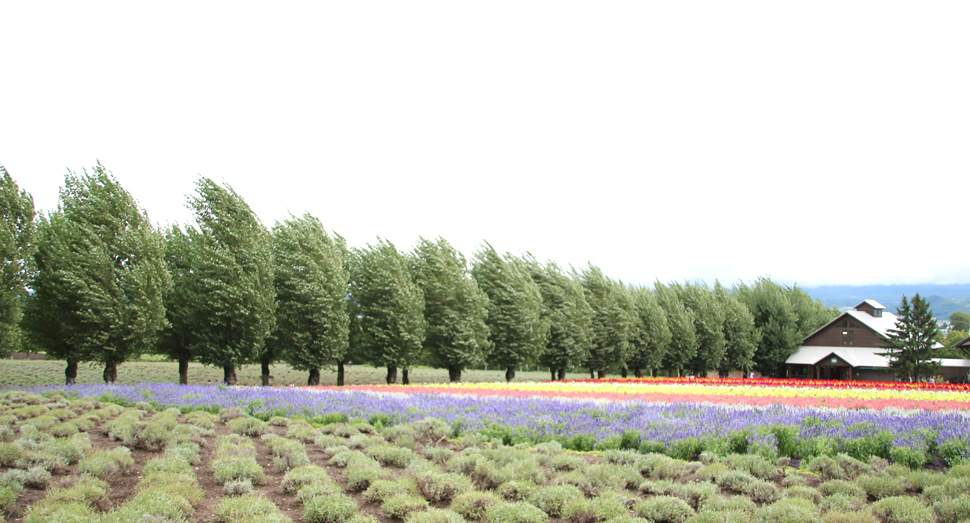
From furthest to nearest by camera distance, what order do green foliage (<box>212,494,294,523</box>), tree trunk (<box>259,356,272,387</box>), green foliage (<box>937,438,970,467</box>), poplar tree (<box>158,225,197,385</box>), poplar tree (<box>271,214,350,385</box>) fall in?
1. tree trunk (<box>259,356,272,387</box>)
2. poplar tree (<box>271,214,350,385</box>)
3. poplar tree (<box>158,225,197,385</box>)
4. green foliage (<box>937,438,970,467</box>)
5. green foliage (<box>212,494,294,523</box>)

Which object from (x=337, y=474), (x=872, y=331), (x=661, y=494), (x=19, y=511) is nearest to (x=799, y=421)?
(x=661, y=494)

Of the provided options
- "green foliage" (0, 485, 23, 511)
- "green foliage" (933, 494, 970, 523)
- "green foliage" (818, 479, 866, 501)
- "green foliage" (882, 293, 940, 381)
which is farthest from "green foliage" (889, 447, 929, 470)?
"green foliage" (882, 293, 940, 381)

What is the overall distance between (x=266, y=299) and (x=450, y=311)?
12.6 meters

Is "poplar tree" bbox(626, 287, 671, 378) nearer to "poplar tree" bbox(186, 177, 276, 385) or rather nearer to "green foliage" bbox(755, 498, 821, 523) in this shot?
"poplar tree" bbox(186, 177, 276, 385)

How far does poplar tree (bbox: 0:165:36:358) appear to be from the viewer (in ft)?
81.1

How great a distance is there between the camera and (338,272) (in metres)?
33.9

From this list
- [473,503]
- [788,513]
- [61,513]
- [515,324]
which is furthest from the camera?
[515,324]

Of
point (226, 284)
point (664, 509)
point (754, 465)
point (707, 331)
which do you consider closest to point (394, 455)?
point (664, 509)

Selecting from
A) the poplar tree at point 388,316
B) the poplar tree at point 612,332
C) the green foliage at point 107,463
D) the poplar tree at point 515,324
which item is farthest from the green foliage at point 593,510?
the poplar tree at point 612,332

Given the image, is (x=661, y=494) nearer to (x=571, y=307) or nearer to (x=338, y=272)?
(x=338, y=272)

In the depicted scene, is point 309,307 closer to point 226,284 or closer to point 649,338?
point 226,284

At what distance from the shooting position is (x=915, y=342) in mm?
46969

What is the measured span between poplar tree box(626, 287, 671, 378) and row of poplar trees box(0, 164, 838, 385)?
0.43 ft

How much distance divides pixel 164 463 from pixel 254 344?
2163 cm
